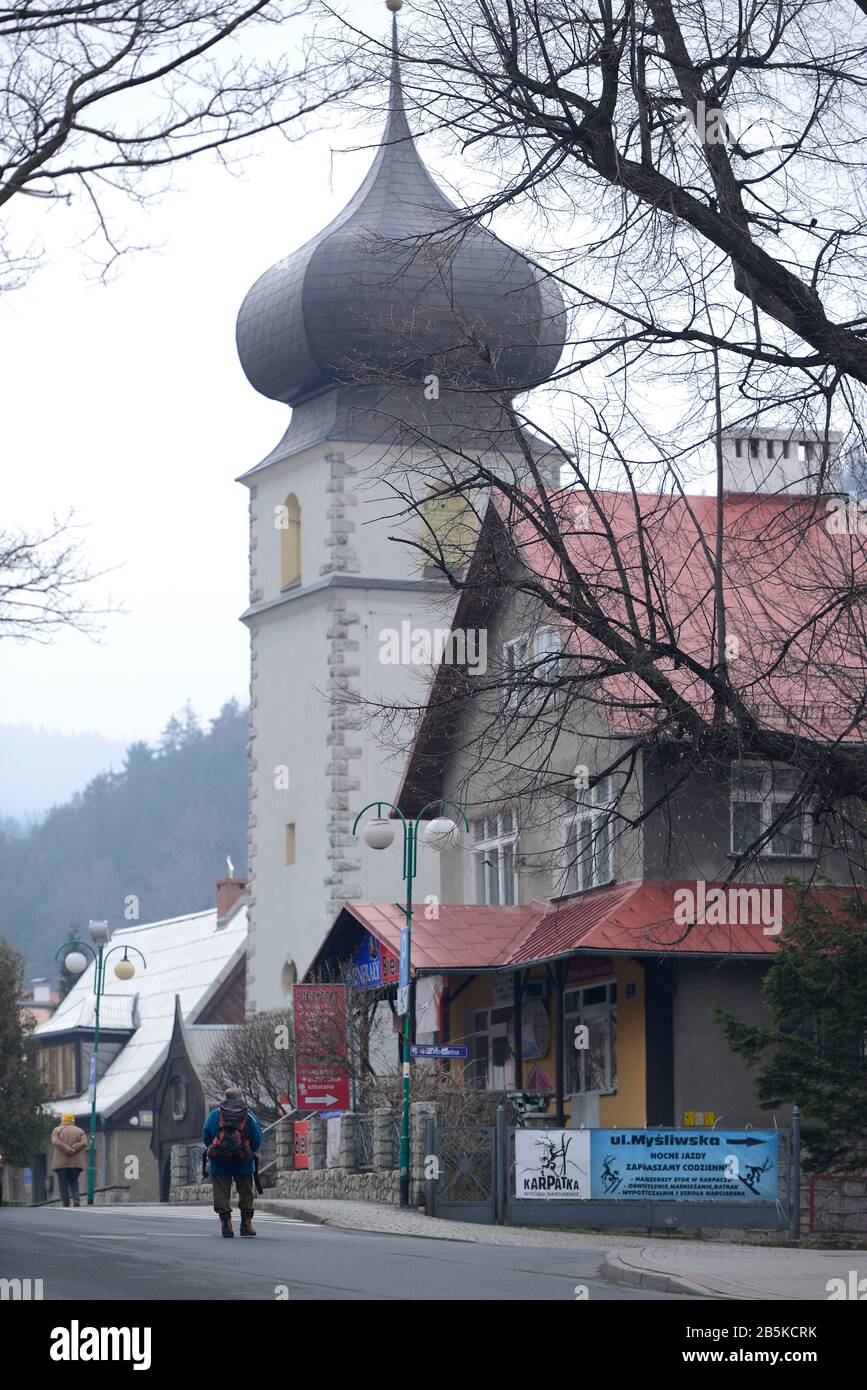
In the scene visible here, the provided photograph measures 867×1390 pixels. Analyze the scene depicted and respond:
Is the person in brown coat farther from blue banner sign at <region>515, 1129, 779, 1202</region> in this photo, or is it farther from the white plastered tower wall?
the white plastered tower wall

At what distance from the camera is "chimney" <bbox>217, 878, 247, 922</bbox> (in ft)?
259

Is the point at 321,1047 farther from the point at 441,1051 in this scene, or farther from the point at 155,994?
the point at 155,994

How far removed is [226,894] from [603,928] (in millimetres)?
49265

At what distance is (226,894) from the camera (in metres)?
79.8

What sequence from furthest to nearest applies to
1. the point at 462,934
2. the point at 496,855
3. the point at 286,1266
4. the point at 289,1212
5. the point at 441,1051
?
the point at 496,855, the point at 462,934, the point at 441,1051, the point at 289,1212, the point at 286,1266

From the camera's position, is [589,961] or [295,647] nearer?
[589,961]

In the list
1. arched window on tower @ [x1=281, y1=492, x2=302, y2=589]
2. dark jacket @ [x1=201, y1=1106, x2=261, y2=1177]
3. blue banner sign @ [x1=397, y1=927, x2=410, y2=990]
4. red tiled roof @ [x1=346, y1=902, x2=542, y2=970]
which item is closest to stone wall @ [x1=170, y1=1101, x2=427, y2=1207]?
blue banner sign @ [x1=397, y1=927, x2=410, y2=990]

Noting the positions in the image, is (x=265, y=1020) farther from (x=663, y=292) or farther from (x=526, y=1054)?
(x=663, y=292)

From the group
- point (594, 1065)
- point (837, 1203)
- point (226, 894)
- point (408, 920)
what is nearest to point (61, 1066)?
point (226, 894)

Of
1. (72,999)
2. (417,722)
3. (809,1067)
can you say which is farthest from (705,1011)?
(72,999)

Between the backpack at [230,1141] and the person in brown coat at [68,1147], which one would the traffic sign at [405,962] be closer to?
the person in brown coat at [68,1147]

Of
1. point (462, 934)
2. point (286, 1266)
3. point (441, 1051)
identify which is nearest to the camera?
point (286, 1266)

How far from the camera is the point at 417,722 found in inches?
675

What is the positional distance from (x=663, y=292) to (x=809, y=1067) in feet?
46.4
